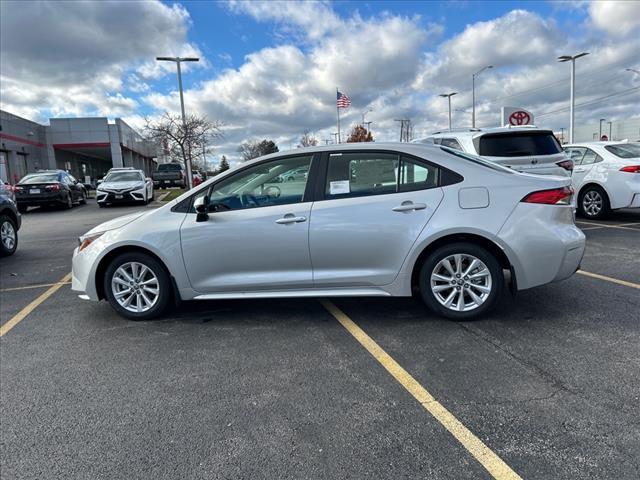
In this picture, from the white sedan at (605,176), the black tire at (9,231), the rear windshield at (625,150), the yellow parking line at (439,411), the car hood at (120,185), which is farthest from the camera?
the car hood at (120,185)

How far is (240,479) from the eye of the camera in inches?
92.1

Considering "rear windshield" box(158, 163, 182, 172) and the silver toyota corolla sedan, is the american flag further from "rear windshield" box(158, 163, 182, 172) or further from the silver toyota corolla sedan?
the silver toyota corolla sedan

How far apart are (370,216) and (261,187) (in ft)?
3.49

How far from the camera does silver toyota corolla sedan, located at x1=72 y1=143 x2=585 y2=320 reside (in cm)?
410

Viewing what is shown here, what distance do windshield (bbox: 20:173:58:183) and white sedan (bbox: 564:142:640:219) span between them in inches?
685

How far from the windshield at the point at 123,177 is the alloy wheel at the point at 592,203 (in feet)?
52.0

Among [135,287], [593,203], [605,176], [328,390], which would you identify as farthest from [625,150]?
[135,287]

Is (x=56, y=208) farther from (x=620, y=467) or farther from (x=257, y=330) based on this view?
(x=620, y=467)

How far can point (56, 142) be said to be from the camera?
42844 millimetres

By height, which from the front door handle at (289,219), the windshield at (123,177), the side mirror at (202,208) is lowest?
the front door handle at (289,219)

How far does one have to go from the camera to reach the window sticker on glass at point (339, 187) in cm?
430

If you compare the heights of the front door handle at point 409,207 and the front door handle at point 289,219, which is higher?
the front door handle at point 409,207

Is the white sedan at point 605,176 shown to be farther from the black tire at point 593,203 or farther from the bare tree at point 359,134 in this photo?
the bare tree at point 359,134

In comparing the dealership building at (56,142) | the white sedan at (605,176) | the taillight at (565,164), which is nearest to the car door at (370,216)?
the taillight at (565,164)
